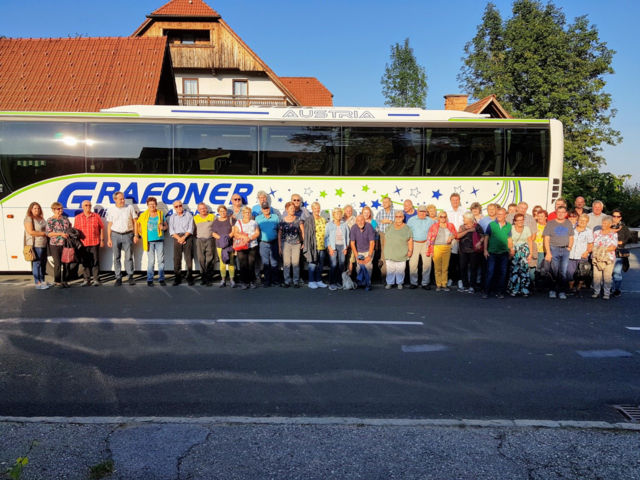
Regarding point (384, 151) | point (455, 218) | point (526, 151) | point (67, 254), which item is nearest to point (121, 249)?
point (67, 254)

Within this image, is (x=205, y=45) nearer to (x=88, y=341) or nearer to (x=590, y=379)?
(x=88, y=341)

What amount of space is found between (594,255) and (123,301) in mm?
8894

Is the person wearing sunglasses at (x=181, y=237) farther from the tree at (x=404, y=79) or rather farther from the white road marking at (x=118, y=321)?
the tree at (x=404, y=79)

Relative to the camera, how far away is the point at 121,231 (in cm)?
1128

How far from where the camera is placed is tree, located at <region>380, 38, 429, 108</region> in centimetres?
4706

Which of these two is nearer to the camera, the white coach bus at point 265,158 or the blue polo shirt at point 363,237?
the blue polo shirt at point 363,237

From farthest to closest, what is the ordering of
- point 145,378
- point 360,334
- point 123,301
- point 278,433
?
1. point 123,301
2. point 360,334
3. point 145,378
4. point 278,433

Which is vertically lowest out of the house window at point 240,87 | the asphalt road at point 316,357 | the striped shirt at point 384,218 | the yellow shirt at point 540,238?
the asphalt road at point 316,357

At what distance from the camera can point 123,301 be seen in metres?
9.62

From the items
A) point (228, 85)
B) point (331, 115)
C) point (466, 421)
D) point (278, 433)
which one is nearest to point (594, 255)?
point (331, 115)

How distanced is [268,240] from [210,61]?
24.1 metres

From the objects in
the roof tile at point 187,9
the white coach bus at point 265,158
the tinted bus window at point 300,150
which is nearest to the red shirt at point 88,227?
the white coach bus at point 265,158

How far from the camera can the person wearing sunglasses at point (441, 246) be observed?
1127cm

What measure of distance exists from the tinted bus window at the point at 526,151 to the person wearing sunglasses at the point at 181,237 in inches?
282
